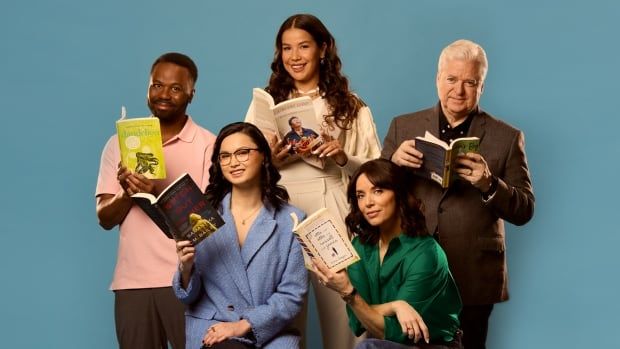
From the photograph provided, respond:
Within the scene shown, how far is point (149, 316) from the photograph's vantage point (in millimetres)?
4969

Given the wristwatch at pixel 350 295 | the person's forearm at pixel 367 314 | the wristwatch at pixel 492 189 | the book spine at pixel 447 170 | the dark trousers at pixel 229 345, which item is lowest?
the dark trousers at pixel 229 345

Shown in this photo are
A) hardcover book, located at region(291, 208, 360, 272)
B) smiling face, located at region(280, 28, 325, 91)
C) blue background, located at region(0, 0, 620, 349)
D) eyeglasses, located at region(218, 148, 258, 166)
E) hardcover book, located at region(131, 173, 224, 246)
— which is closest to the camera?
hardcover book, located at region(291, 208, 360, 272)

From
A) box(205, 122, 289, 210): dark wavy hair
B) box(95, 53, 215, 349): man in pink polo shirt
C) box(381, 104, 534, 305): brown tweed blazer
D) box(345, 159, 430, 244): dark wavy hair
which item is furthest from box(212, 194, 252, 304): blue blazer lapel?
box(381, 104, 534, 305): brown tweed blazer

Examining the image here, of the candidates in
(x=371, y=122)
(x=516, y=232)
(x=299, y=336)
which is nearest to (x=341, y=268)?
(x=299, y=336)

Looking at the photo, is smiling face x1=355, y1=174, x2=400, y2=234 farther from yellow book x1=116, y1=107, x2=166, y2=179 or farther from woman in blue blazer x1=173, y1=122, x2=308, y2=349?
yellow book x1=116, y1=107, x2=166, y2=179

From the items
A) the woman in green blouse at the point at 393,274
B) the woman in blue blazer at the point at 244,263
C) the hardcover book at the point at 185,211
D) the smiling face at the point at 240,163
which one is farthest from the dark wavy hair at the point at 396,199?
the hardcover book at the point at 185,211

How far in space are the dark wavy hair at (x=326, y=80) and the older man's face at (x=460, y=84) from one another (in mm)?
481

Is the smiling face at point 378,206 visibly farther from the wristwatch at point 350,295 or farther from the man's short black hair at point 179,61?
the man's short black hair at point 179,61

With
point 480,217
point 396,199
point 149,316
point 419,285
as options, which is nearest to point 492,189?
point 480,217

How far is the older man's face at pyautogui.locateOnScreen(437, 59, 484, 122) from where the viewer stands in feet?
15.2

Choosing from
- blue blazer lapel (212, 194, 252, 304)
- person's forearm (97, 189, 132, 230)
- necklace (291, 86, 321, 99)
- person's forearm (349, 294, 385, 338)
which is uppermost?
necklace (291, 86, 321, 99)

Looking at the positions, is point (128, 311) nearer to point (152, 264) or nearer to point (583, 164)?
point (152, 264)

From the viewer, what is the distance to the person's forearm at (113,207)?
493 cm

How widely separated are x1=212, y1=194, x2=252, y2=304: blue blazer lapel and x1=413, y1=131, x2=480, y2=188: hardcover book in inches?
30.6
